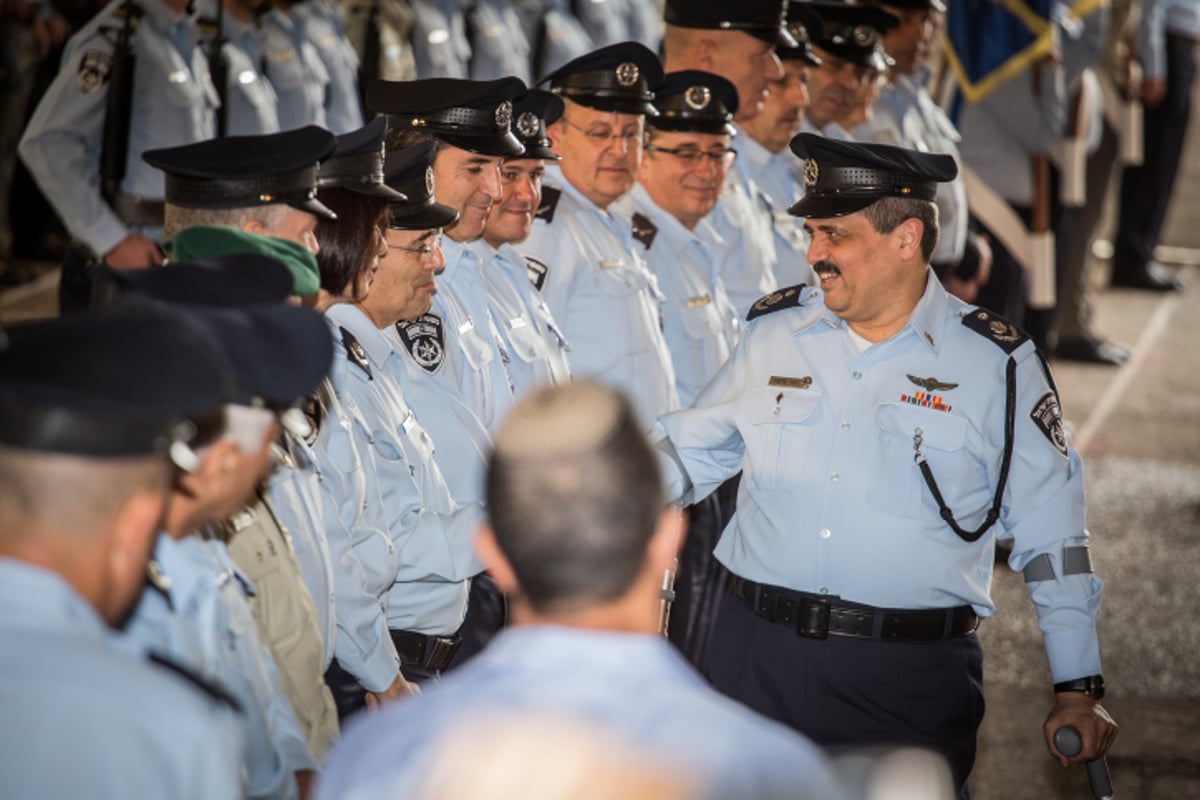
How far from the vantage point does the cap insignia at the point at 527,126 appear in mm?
4305

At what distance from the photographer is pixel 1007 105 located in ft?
27.7

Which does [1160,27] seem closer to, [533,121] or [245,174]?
[533,121]

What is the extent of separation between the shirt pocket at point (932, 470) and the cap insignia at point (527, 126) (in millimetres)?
1495

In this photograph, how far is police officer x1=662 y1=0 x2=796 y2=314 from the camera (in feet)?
18.6

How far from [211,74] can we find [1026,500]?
4703mm

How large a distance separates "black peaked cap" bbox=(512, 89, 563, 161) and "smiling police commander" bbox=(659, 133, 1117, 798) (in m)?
1.06

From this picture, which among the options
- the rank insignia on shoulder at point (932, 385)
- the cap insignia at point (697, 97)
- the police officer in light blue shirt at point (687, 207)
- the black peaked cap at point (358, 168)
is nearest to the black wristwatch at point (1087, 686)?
the rank insignia on shoulder at point (932, 385)

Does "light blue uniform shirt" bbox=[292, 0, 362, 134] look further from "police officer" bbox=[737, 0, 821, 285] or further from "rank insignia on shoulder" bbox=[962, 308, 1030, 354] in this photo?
"rank insignia on shoulder" bbox=[962, 308, 1030, 354]

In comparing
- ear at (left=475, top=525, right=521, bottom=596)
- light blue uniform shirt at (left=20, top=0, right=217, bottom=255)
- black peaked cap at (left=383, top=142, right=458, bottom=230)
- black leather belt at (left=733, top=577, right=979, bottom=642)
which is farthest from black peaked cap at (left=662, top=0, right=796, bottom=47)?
ear at (left=475, top=525, right=521, bottom=596)

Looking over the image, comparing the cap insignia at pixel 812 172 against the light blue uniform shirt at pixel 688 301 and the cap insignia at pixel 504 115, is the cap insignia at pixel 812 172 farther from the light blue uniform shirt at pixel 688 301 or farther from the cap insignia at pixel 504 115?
the light blue uniform shirt at pixel 688 301

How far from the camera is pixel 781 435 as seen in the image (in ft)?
11.2

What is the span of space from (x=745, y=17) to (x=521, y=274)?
210 centimetres

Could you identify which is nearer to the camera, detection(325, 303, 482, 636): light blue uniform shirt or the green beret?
the green beret

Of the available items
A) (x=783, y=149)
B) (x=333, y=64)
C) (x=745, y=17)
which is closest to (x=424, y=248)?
(x=745, y=17)
